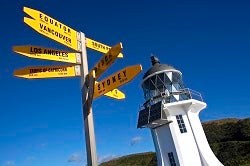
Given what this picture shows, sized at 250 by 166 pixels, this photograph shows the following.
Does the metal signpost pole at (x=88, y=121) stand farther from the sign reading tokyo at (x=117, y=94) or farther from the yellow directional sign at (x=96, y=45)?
the sign reading tokyo at (x=117, y=94)

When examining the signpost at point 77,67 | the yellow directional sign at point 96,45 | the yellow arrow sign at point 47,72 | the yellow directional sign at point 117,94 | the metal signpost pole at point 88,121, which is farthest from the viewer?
the yellow directional sign at point 117,94

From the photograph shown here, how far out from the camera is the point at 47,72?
617cm

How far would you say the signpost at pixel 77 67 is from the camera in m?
5.61

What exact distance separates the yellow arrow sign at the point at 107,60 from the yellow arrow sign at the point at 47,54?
0.64 m

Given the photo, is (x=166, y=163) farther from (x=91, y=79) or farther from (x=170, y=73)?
(x=91, y=79)

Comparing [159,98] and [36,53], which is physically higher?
[159,98]

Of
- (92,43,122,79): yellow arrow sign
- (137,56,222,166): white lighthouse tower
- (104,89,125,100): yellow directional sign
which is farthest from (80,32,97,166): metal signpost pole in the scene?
(137,56,222,166): white lighthouse tower

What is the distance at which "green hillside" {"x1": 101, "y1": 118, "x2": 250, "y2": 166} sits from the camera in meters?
33.8

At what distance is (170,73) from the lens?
23.3 metres

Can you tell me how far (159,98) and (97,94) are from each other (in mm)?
16997

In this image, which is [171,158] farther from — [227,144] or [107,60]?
[107,60]

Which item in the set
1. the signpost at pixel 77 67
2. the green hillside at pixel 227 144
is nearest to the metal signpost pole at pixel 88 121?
the signpost at pixel 77 67

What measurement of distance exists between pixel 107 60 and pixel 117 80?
A: 15.6 inches

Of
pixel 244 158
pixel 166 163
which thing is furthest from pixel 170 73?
pixel 244 158
